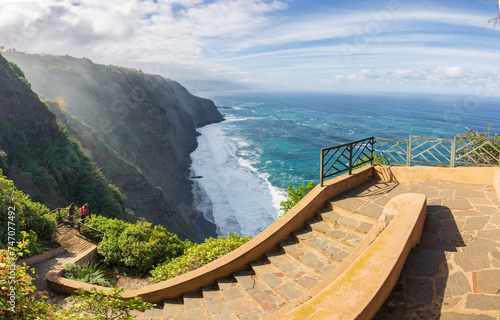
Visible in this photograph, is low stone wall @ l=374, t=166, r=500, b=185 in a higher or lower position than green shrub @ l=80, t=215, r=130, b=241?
higher

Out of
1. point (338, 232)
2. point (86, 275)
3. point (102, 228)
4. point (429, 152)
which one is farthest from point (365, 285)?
point (102, 228)

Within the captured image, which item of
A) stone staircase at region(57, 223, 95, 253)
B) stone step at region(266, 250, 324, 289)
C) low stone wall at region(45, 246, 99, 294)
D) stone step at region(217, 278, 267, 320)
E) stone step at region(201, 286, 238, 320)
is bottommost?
stone staircase at region(57, 223, 95, 253)

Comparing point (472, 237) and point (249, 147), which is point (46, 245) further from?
point (249, 147)

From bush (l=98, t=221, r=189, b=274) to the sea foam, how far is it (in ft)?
52.5

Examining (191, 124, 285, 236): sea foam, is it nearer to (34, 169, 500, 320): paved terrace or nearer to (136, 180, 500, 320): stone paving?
(34, 169, 500, 320): paved terrace

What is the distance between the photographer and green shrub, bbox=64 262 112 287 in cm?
745

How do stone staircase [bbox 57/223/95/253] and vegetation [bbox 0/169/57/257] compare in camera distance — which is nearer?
vegetation [bbox 0/169/57/257]

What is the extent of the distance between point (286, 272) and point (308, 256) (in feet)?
1.70

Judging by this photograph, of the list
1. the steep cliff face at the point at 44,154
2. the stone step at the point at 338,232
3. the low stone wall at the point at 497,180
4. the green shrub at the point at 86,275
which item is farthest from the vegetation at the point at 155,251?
the steep cliff face at the point at 44,154

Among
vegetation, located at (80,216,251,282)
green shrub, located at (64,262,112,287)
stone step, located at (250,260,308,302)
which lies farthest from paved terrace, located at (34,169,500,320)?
green shrub, located at (64,262,112,287)

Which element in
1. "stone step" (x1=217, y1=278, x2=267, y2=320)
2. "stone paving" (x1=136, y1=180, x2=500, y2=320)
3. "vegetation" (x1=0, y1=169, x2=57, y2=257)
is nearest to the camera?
"stone paving" (x1=136, y1=180, x2=500, y2=320)

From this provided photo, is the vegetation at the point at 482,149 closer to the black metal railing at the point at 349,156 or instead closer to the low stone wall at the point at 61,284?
the black metal railing at the point at 349,156

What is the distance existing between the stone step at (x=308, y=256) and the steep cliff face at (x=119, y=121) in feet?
62.8

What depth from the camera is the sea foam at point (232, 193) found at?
27.8 m
